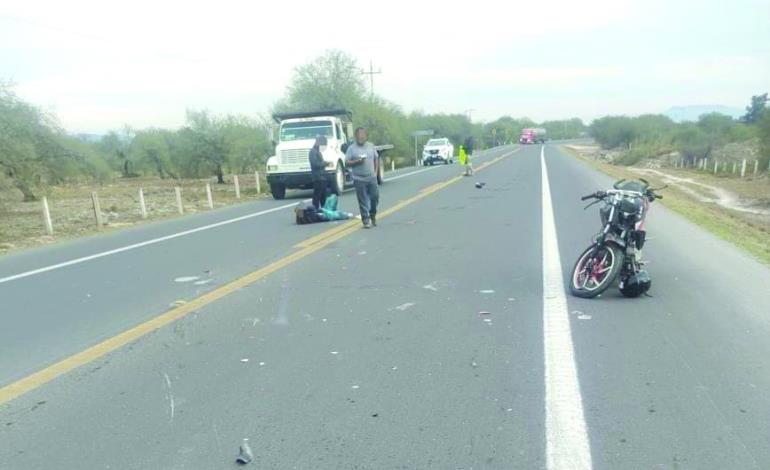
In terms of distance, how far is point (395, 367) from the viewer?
4.83 meters

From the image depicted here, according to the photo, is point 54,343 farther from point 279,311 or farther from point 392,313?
point 392,313

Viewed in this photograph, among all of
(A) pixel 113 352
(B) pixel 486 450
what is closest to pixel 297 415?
(B) pixel 486 450

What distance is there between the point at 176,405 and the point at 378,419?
1373 mm

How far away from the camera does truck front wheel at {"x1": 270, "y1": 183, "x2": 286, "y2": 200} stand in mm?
21719

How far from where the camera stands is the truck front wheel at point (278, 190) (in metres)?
21.7

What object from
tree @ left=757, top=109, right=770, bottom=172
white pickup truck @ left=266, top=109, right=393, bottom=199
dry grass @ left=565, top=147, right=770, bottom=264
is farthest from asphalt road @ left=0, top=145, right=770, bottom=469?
tree @ left=757, top=109, right=770, bottom=172

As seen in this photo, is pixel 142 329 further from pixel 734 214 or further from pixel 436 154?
pixel 436 154

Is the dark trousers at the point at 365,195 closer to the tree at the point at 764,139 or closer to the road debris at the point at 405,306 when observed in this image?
the road debris at the point at 405,306

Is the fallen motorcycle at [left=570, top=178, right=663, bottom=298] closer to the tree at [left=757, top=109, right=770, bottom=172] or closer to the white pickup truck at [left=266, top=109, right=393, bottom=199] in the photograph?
the white pickup truck at [left=266, top=109, right=393, bottom=199]

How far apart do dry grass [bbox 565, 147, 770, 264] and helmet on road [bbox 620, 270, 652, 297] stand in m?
3.18

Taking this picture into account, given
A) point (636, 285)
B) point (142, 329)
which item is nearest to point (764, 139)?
point (636, 285)

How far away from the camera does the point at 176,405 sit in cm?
424

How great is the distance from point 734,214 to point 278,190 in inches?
571

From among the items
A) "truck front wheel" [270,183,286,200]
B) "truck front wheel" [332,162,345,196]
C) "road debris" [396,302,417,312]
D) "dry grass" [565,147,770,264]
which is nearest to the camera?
"road debris" [396,302,417,312]
